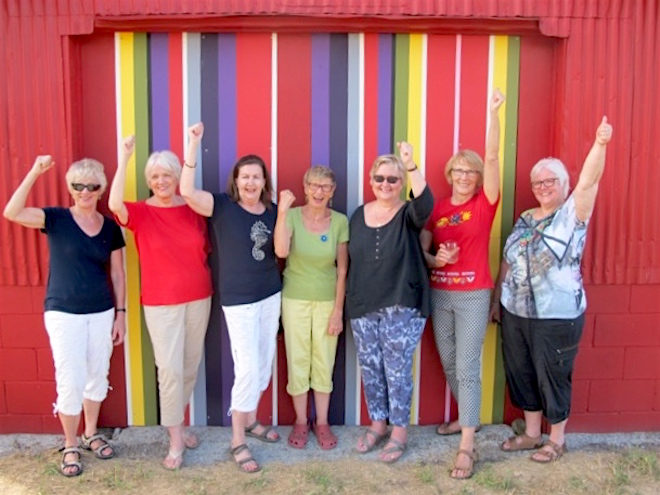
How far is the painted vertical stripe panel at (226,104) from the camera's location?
13.1 ft

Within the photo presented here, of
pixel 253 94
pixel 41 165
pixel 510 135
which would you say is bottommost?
pixel 41 165

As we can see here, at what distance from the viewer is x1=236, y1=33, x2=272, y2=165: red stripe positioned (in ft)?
13.1

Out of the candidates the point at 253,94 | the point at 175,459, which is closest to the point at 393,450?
the point at 175,459

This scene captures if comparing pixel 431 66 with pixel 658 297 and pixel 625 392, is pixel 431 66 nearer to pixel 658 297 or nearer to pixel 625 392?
pixel 658 297

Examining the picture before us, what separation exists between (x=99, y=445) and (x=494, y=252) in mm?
2619

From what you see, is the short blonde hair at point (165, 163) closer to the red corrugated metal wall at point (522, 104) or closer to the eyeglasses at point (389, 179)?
the red corrugated metal wall at point (522, 104)

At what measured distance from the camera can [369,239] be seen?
3.72 metres

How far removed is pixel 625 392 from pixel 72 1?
4015 millimetres

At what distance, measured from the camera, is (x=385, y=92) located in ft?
13.3

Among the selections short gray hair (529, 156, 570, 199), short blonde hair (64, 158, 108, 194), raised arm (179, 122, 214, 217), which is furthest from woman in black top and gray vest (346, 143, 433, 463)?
short blonde hair (64, 158, 108, 194)

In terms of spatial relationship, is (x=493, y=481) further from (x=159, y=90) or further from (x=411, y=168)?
(x=159, y=90)

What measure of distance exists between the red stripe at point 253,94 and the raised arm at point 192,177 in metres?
0.58

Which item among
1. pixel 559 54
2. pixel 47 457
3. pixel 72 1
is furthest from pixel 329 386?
pixel 72 1

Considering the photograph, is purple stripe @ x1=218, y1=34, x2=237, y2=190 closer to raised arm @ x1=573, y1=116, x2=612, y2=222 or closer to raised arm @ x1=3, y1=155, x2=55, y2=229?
raised arm @ x1=3, y1=155, x2=55, y2=229
